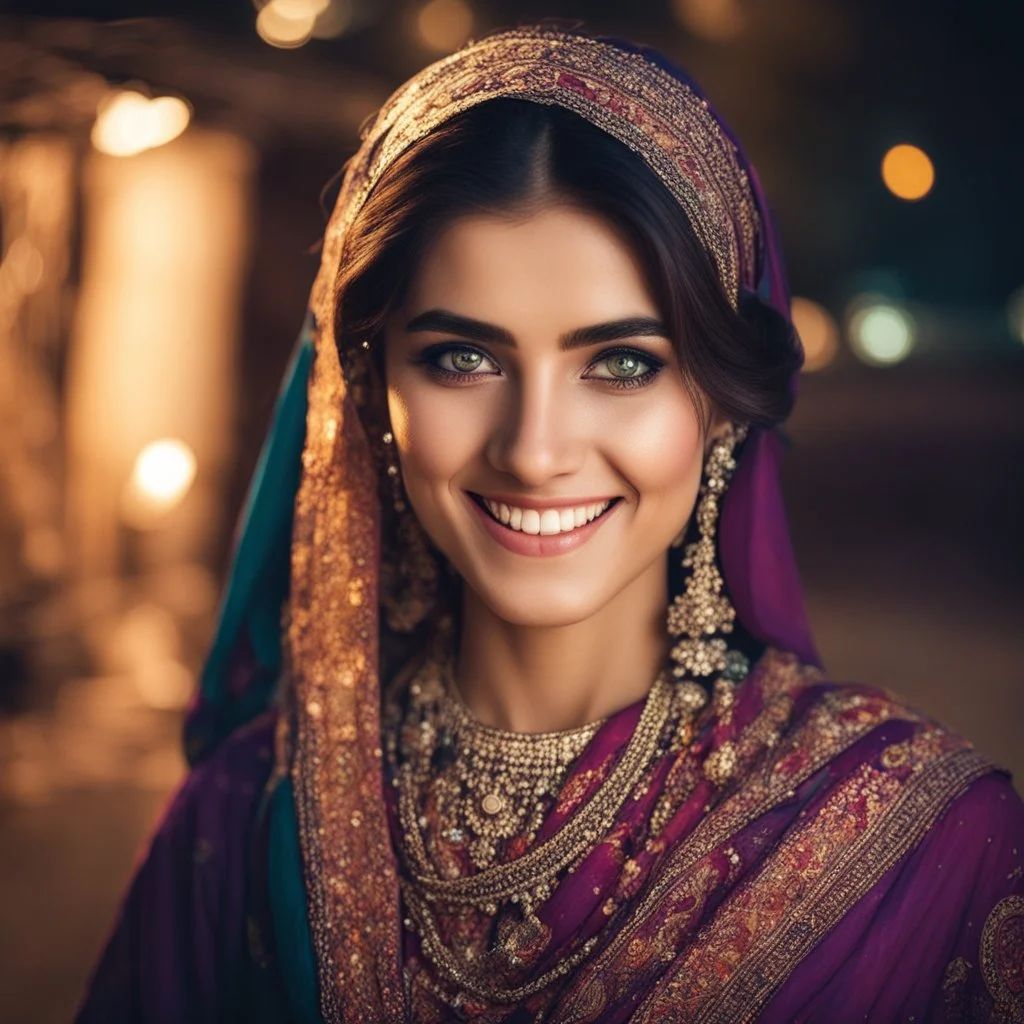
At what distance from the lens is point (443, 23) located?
18.1 ft

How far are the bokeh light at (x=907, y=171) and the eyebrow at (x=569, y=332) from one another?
612 centimetres

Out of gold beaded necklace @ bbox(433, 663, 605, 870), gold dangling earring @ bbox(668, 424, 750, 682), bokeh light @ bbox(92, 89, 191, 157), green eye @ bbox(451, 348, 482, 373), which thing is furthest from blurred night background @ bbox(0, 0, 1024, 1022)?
green eye @ bbox(451, 348, 482, 373)

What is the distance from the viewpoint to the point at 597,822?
4.12ft

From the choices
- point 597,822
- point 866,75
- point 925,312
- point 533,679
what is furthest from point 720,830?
point 925,312

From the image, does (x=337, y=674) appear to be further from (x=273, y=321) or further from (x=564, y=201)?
(x=273, y=321)

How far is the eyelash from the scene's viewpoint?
1144 mm

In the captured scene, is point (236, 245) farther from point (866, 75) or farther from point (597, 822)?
point (597, 822)

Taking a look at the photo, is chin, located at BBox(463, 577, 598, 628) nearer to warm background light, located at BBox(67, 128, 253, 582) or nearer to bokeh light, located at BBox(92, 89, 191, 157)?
bokeh light, located at BBox(92, 89, 191, 157)

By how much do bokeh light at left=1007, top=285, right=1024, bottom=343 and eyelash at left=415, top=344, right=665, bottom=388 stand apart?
6188 mm

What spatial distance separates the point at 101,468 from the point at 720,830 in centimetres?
501

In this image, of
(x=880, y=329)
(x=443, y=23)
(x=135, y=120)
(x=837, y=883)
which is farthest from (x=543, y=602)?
(x=880, y=329)

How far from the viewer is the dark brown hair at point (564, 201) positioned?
3.67ft

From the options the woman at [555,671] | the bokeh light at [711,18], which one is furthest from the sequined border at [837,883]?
the bokeh light at [711,18]

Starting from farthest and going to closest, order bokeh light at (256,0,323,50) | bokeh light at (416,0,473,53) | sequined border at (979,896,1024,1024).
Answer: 1. bokeh light at (416,0,473,53)
2. bokeh light at (256,0,323,50)
3. sequined border at (979,896,1024,1024)
